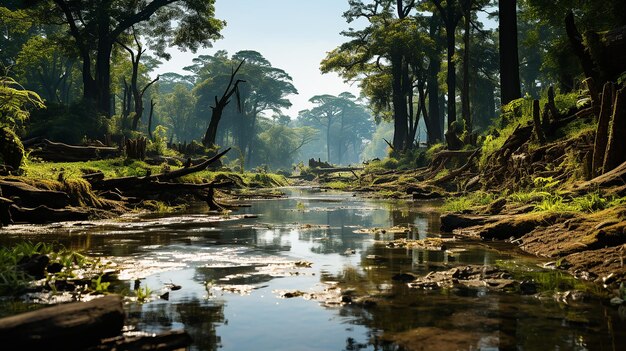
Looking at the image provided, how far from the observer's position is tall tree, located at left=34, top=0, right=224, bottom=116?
3703 centimetres

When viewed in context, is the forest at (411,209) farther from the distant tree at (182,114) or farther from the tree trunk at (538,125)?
the distant tree at (182,114)

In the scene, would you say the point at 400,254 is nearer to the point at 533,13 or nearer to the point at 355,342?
the point at 355,342

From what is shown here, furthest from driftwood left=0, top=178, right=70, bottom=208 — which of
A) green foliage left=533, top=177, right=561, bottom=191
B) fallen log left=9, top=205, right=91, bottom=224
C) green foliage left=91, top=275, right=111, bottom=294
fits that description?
green foliage left=533, top=177, right=561, bottom=191

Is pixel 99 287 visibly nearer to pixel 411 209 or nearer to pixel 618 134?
pixel 618 134

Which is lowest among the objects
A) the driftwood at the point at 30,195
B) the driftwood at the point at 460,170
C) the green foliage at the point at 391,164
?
the driftwood at the point at 30,195

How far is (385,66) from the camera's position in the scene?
153 ft

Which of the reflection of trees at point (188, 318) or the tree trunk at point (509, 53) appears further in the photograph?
the tree trunk at point (509, 53)

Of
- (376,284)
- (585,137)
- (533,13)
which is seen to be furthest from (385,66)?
(376,284)

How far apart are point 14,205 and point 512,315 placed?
9323 millimetres

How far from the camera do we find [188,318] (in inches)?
158

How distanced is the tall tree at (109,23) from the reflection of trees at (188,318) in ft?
116

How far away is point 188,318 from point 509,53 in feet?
64.0

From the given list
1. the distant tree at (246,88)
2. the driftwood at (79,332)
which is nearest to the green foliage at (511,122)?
the driftwood at (79,332)

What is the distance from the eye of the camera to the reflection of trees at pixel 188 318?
3566 millimetres
